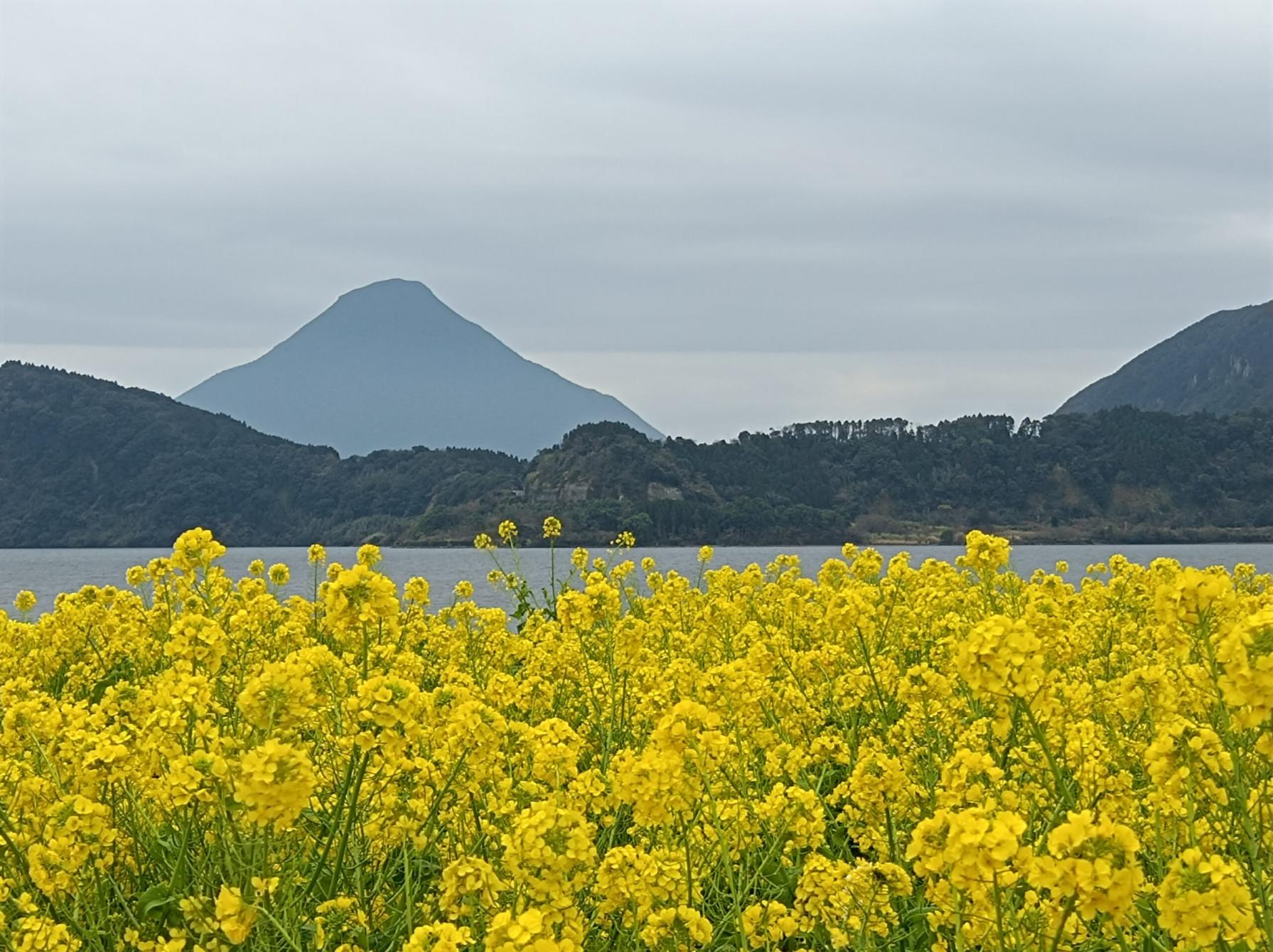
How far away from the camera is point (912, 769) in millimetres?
4750

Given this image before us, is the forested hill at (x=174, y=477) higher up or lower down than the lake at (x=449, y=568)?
higher up

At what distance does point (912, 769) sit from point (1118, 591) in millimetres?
5427

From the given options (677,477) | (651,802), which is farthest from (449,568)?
(677,477)

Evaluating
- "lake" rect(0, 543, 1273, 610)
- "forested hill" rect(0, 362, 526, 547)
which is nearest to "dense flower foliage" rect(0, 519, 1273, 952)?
"lake" rect(0, 543, 1273, 610)

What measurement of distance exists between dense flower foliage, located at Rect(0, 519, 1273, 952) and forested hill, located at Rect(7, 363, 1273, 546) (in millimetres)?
118360

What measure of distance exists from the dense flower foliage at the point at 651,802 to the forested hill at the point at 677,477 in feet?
388

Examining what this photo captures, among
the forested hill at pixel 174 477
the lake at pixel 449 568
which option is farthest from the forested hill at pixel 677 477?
the lake at pixel 449 568

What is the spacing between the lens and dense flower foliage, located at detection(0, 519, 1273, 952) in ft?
9.27

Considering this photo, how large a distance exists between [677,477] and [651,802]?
125671 millimetres

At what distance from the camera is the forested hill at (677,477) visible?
5098 inches

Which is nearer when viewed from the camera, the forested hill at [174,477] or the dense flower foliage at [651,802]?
the dense flower foliage at [651,802]

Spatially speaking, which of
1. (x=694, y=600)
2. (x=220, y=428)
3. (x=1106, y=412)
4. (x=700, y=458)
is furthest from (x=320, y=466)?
(x=694, y=600)

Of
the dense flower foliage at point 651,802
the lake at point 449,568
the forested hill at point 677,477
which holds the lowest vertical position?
the lake at point 449,568

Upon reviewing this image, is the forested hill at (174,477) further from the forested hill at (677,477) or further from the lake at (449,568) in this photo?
the lake at (449,568)
